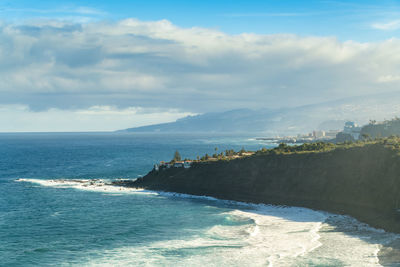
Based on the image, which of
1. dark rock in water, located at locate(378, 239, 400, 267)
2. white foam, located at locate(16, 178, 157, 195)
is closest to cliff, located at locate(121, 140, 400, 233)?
white foam, located at locate(16, 178, 157, 195)

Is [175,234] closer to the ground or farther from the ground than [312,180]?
closer to the ground

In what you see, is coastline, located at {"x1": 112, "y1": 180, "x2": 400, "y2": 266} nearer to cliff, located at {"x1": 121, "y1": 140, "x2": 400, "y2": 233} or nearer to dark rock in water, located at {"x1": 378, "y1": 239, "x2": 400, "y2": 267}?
dark rock in water, located at {"x1": 378, "y1": 239, "x2": 400, "y2": 267}

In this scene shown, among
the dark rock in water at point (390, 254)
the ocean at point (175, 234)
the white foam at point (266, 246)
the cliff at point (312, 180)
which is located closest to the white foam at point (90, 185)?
the cliff at point (312, 180)

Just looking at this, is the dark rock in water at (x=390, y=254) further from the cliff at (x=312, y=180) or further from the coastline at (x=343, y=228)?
the cliff at (x=312, y=180)

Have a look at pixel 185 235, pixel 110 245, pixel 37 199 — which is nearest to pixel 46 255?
pixel 110 245

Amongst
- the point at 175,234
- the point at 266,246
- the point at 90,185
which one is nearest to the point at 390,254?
the point at 266,246

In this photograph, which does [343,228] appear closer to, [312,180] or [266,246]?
[266,246]

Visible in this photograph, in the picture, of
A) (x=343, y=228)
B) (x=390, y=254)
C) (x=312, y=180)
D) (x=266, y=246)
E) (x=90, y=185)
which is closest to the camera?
(x=390, y=254)

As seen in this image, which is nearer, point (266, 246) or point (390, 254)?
point (390, 254)

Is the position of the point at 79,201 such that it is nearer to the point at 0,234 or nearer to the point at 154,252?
the point at 0,234
